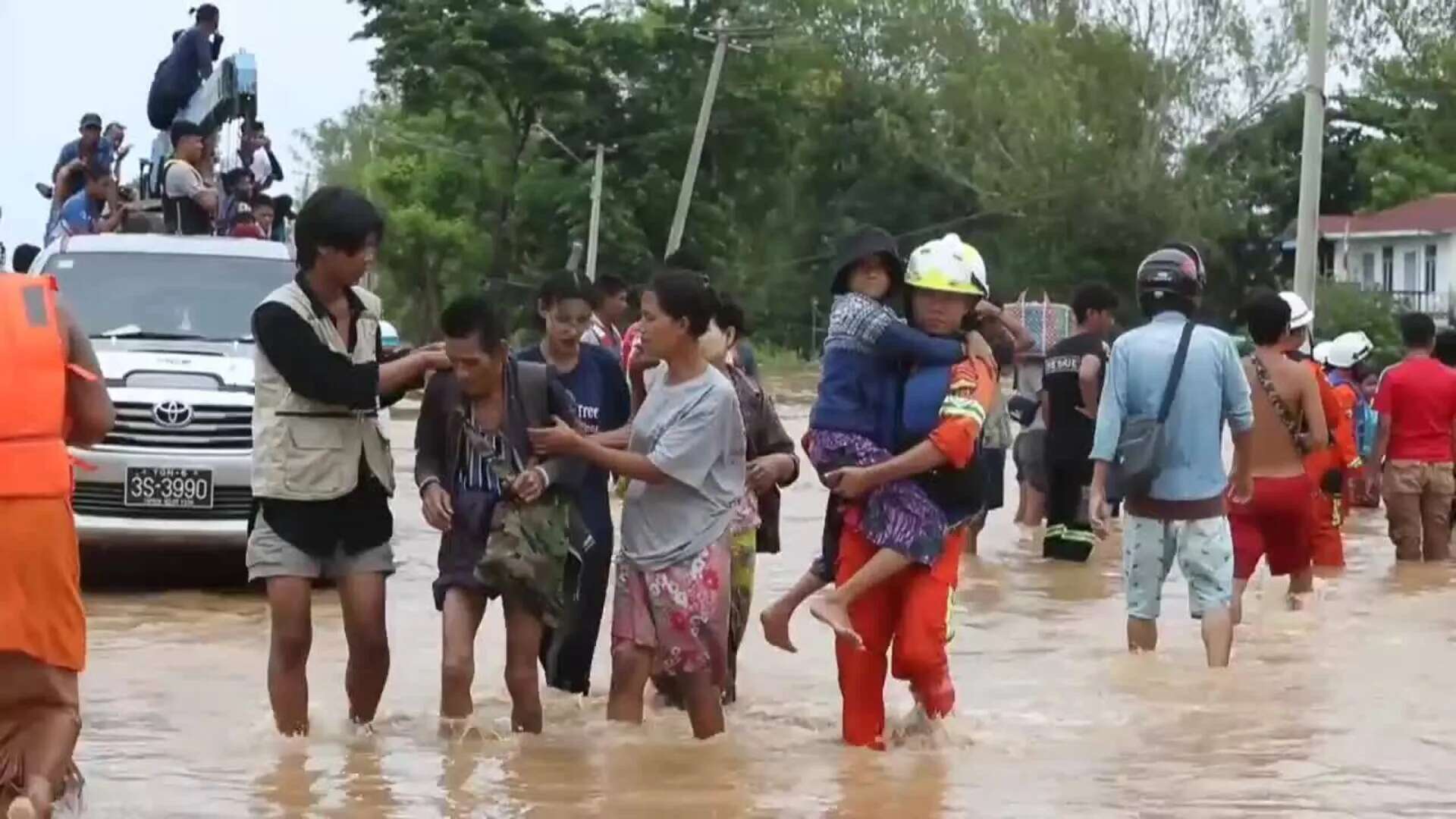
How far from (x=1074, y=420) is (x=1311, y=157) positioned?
8693mm

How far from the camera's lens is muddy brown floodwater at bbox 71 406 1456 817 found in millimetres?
8539

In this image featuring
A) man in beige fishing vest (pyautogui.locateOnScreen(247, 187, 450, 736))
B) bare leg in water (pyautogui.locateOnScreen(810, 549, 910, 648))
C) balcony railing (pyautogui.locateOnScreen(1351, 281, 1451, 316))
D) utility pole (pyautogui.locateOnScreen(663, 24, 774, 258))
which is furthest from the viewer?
balcony railing (pyautogui.locateOnScreen(1351, 281, 1451, 316))

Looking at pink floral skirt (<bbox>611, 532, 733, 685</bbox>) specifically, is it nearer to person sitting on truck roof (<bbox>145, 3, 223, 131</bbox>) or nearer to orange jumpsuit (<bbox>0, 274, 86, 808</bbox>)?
orange jumpsuit (<bbox>0, 274, 86, 808</bbox>)

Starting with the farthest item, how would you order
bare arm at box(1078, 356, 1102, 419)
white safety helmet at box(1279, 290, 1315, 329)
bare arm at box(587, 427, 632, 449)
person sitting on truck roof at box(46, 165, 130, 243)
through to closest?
person sitting on truck roof at box(46, 165, 130, 243), bare arm at box(1078, 356, 1102, 419), white safety helmet at box(1279, 290, 1315, 329), bare arm at box(587, 427, 632, 449)

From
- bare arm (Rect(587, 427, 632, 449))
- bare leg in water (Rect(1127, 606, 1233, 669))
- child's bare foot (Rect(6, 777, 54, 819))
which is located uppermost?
bare arm (Rect(587, 427, 632, 449))

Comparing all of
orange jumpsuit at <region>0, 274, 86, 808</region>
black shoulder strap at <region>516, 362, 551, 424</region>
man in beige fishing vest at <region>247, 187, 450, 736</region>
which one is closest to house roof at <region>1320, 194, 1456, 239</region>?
black shoulder strap at <region>516, 362, 551, 424</region>

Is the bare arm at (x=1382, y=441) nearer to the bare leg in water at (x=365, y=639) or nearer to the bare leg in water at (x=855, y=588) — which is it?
the bare leg in water at (x=855, y=588)

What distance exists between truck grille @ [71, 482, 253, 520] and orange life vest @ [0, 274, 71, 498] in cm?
712

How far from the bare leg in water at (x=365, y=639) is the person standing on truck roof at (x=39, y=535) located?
1801mm

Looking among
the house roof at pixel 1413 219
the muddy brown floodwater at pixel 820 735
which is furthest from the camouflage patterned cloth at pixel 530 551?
the house roof at pixel 1413 219

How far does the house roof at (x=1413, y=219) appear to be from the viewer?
70875mm

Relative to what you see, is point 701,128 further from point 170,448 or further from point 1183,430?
point 1183,430

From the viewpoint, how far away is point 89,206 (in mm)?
18750

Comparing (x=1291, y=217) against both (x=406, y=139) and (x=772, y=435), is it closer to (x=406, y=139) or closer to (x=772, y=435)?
(x=406, y=139)
